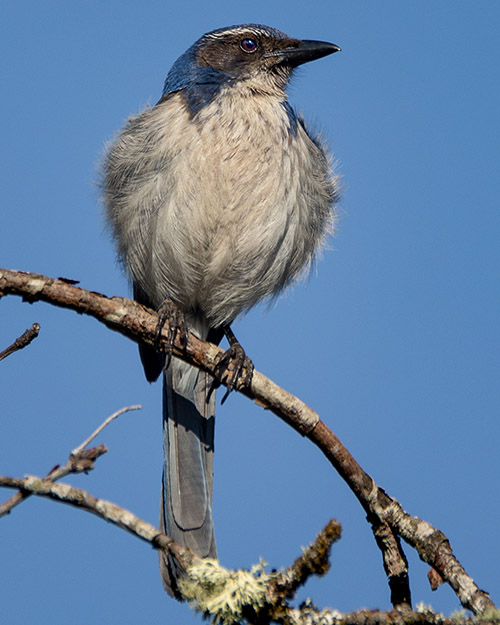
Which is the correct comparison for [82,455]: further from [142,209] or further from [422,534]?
[142,209]

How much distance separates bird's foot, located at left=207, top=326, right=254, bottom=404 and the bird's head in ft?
6.47

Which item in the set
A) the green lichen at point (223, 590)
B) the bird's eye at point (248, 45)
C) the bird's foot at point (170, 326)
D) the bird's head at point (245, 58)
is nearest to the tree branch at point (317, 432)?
the bird's foot at point (170, 326)

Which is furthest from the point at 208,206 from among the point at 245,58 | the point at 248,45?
the point at 248,45

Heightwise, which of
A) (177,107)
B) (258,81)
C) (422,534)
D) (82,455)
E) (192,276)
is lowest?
(82,455)

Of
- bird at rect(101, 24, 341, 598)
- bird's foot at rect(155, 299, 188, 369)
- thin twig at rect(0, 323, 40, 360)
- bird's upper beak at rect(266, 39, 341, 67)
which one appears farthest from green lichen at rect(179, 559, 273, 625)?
bird's upper beak at rect(266, 39, 341, 67)

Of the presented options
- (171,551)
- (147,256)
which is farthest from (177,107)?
(171,551)

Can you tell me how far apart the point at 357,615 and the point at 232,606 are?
1.49 ft

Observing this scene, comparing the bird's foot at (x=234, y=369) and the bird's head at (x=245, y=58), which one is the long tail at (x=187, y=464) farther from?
the bird's head at (x=245, y=58)

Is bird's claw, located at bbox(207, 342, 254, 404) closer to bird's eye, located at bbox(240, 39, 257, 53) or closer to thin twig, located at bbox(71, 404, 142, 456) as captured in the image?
thin twig, located at bbox(71, 404, 142, 456)

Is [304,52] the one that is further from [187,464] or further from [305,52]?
[187,464]

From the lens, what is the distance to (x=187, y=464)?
5.03m

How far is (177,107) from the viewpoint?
17.3ft

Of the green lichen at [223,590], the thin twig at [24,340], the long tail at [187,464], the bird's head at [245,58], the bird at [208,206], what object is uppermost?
the bird's head at [245,58]

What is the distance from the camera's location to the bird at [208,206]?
5.00 metres
